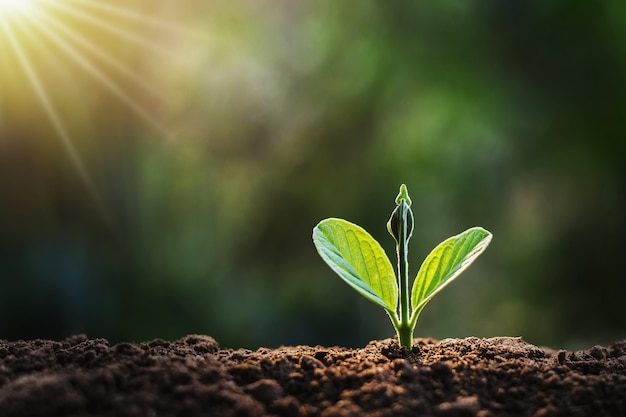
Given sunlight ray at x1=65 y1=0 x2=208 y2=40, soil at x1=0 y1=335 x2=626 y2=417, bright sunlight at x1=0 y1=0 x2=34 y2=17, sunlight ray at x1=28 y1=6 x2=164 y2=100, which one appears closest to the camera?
soil at x1=0 y1=335 x2=626 y2=417

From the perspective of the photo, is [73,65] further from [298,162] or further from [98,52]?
[298,162]

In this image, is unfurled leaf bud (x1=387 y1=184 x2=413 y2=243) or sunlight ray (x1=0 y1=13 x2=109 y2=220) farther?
sunlight ray (x1=0 y1=13 x2=109 y2=220)

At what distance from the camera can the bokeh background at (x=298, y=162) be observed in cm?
362

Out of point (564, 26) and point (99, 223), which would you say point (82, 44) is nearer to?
point (99, 223)

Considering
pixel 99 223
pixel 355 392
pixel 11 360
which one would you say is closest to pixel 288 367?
pixel 355 392

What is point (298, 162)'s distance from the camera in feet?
14.0

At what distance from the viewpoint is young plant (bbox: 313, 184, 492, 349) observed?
3.57ft

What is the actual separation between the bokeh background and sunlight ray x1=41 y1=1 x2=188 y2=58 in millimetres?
12

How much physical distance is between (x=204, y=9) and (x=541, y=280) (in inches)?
117

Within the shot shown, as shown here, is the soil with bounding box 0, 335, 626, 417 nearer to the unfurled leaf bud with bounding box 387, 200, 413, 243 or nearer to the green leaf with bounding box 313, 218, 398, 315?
the green leaf with bounding box 313, 218, 398, 315

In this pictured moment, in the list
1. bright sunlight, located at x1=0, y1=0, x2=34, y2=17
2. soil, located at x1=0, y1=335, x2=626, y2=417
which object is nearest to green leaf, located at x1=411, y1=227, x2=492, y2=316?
soil, located at x1=0, y1=335, x2=626, y2=417

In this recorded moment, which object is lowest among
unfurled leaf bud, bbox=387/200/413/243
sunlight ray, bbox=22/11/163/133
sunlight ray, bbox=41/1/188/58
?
unfurled leaf bud, bbox=387/200/413/243

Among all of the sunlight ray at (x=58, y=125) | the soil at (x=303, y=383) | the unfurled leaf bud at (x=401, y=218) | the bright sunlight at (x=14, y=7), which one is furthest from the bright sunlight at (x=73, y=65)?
the unfurled leaf bud at (x=401, y=218)

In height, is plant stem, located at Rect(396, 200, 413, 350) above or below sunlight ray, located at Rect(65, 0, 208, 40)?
below
